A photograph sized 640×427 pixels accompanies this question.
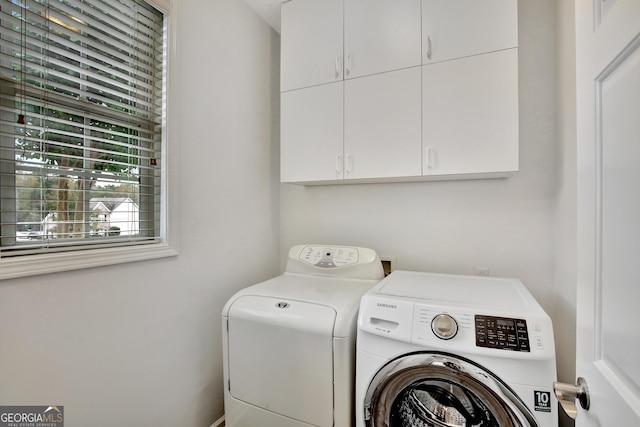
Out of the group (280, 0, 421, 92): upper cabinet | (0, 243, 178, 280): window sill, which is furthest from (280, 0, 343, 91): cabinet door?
(0, 243, 178, 280): window sill

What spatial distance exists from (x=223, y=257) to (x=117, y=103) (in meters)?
0.97

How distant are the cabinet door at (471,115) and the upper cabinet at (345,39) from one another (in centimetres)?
22

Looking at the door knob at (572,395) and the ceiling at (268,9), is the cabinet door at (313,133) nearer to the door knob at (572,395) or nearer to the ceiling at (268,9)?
the ceiling at (268,9)

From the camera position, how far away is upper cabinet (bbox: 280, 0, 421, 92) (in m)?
1.60

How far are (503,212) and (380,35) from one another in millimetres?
1237

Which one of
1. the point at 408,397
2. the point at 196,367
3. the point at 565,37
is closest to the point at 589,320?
the point at 408,397

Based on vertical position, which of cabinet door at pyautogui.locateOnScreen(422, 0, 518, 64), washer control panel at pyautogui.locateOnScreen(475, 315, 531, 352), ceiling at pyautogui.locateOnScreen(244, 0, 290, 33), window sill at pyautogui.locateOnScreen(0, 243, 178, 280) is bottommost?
washer control panel at pyautogui.locateOnScreen(475, 315, 531, 352)

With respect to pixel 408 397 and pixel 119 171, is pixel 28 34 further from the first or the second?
pixel 408 397

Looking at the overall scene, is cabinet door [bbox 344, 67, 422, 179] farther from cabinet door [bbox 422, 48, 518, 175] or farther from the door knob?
the door knob

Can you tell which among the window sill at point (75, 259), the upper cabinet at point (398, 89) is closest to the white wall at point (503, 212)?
the upper cabinet at point (398, 89)

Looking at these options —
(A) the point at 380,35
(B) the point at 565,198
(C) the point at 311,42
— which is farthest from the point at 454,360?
(C) the point at 311,42

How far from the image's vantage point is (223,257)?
1826mm

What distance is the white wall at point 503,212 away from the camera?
1.62 metres

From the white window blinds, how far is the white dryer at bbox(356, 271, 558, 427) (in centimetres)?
120
